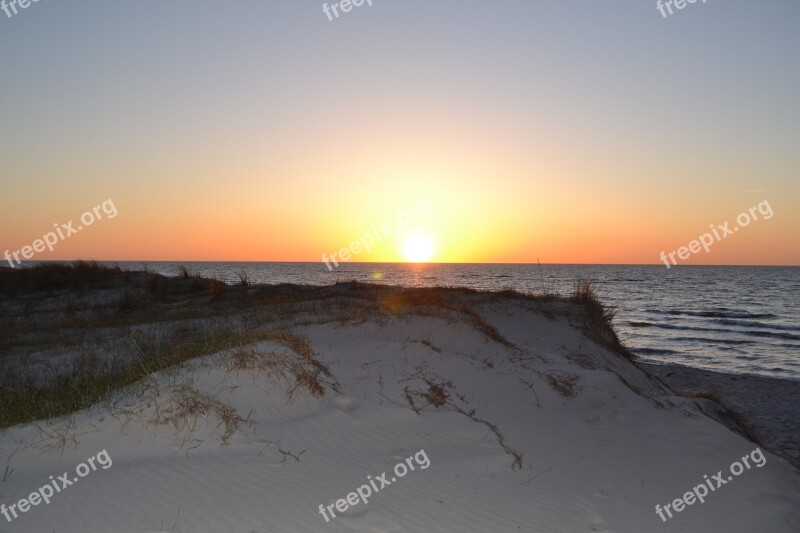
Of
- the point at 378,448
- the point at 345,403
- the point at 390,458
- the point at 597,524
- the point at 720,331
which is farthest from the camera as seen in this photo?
the point at 720,331

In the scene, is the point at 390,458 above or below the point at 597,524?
above

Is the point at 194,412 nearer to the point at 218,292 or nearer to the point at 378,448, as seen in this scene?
the point at 378,448

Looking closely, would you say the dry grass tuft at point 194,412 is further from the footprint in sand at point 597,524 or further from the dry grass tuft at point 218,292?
the dry grass tuft at point 218,292

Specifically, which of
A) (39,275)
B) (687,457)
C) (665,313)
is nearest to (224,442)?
(687,457)

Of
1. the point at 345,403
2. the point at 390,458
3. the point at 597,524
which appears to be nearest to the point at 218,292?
the point at 345,403

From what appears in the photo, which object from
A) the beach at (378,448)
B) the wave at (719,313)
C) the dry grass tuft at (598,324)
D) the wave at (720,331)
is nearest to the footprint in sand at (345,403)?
the beach at (378,448)

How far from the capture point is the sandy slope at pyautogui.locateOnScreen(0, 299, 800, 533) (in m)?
4.03

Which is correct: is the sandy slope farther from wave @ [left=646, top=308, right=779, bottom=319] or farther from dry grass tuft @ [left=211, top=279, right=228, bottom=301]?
wave @ [left=646, top=308, right=779, bottom=319]

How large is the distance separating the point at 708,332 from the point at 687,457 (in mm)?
24118

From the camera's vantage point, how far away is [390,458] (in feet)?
16.6

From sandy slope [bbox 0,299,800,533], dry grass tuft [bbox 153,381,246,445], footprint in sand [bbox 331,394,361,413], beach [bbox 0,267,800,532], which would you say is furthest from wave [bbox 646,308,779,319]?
dry grass tuft [bbox 153,381,246,445]

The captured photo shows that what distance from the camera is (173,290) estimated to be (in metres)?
22.8

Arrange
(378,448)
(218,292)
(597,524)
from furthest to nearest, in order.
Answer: (218,292) → (378,448) → (597,524)

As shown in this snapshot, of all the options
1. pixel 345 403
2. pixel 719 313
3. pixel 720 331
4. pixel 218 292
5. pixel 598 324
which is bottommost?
pixel 719 313
